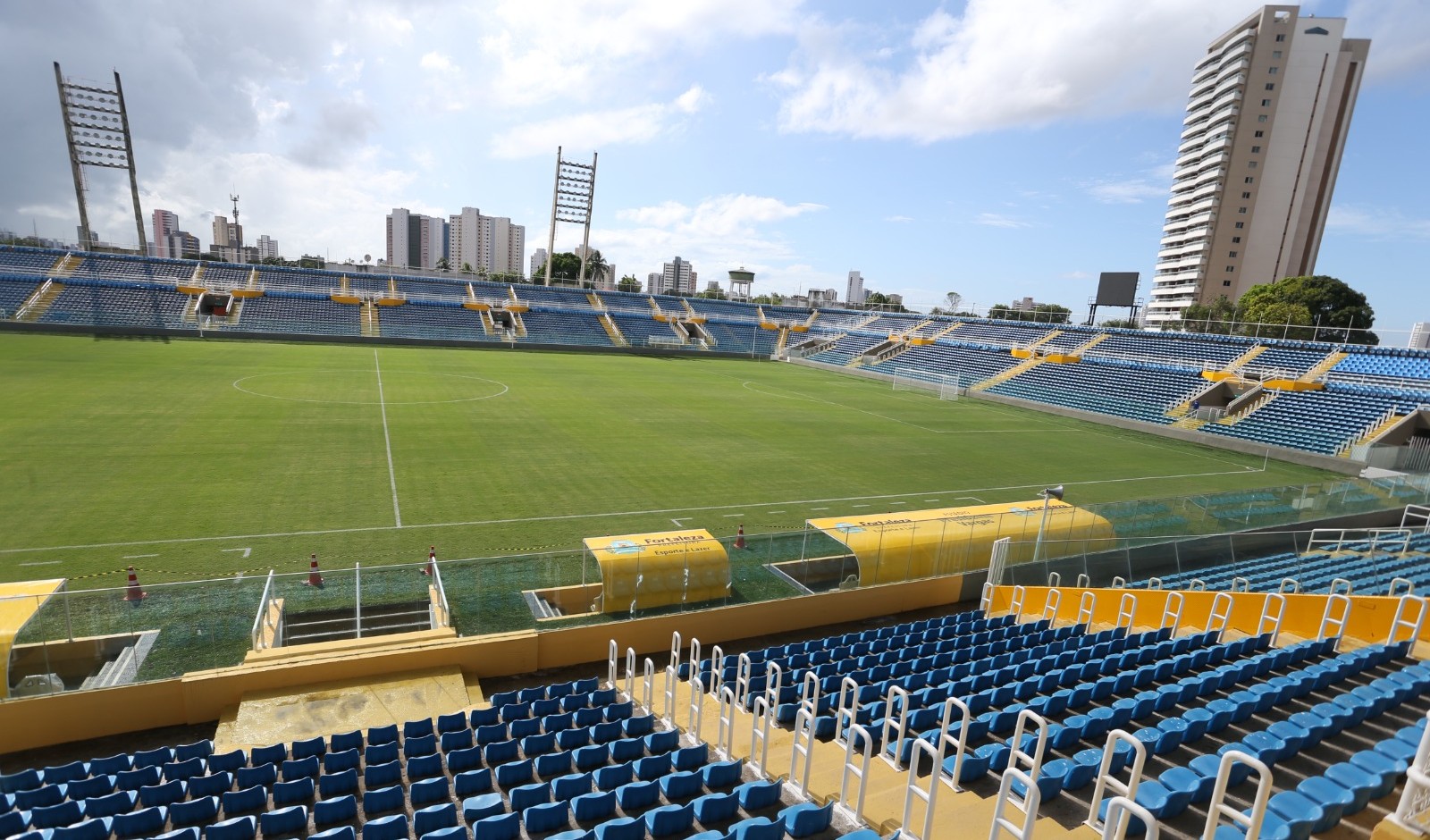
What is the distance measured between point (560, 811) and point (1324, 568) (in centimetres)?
1715

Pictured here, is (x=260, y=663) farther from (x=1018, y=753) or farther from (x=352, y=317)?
(x=352, y=317)

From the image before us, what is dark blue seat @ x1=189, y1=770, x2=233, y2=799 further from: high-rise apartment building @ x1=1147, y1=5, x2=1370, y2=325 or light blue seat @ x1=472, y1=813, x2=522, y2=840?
high-rise apartment building @ x1=1147, y1=5, x2=1370, y2=325

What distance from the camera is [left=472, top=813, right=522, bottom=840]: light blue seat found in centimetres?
565

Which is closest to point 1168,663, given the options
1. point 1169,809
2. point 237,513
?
point 1169,809

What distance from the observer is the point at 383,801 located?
6.46 m

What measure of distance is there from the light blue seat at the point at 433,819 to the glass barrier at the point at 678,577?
17.0ft

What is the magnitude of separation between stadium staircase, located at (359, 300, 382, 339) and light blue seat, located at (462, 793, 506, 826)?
196 ft

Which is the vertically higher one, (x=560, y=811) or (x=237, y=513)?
(x=560, y=811)

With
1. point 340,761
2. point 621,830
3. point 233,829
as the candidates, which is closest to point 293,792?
point 340,761

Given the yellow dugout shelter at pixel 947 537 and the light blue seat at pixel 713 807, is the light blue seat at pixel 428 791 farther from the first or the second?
the yellow dugout shelter at pixel 947 537

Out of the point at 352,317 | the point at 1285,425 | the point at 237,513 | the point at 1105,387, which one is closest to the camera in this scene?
the point at 237,513

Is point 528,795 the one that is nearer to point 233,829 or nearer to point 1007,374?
point 233,829

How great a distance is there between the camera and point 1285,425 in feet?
118

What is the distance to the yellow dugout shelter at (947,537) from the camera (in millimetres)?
13914
